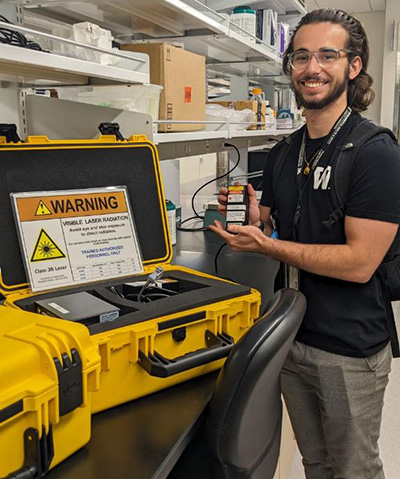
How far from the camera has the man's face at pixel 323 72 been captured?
142 centimetres

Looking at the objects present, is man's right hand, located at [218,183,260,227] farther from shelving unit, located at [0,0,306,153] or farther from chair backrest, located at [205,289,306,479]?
chair backrest, located at [205,289,306,479]

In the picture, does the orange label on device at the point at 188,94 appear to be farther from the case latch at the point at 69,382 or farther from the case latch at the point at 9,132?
the case latch at the point at 69,382

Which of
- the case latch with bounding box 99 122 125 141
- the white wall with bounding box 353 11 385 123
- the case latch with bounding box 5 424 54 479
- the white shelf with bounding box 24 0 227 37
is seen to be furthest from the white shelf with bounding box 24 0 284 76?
the white wall with bounding box 353 11 385 123

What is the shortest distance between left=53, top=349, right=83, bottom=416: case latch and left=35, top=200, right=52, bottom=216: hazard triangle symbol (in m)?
0.53

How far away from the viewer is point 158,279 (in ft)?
4.46

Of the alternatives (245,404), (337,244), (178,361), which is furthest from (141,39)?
(245,404)

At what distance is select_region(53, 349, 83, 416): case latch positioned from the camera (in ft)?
2.70

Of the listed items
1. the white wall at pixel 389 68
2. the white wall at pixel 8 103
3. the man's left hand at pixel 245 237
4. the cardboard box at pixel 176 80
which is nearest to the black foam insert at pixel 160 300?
the man's left hand at pixel 245 237

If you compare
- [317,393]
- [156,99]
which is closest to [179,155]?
[156,99]

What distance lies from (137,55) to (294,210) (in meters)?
0.66

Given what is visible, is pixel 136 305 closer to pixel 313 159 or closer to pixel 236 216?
pixel 236 216

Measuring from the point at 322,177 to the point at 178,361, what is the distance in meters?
0.65

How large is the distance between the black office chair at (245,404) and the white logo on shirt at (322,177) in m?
0.38

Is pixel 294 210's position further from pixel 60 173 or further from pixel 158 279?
pixel 60 173
